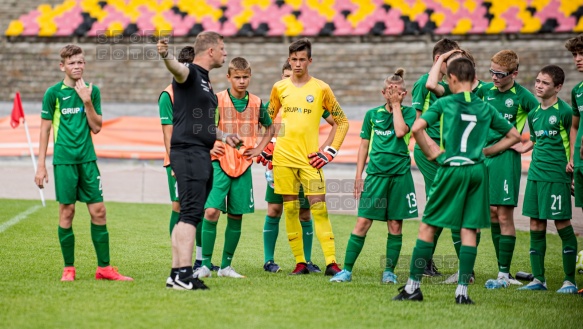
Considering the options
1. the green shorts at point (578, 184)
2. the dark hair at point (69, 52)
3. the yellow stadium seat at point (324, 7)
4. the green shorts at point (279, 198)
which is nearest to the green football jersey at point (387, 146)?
the green shorts at point (279, 198)

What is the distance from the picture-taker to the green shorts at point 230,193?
286 inches

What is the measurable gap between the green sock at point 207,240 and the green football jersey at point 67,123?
1252 mm

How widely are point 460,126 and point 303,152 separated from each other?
79.8 inches

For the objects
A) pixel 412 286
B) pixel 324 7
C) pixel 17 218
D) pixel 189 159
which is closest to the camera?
pixel 412 286

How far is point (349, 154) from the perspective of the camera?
1487 cm

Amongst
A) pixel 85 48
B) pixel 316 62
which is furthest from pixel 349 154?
pixel 85 48

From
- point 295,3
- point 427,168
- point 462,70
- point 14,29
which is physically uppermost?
point 295,3

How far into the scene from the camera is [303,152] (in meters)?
7.46

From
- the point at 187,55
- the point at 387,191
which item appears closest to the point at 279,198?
the point at 387,191

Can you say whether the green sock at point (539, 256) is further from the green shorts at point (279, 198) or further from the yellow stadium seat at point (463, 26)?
the yellow stadium seat at point (463, 26)

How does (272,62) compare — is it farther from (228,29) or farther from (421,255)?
(421,255)

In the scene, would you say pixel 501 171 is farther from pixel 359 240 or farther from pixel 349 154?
pixel 349 154

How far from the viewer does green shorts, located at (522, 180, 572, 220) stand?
22.3 feet

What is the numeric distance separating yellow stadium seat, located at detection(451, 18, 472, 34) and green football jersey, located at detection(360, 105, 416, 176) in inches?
594
